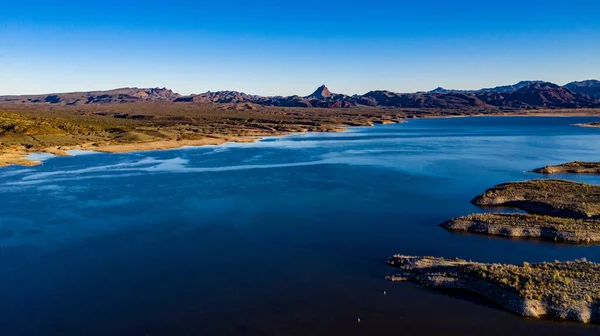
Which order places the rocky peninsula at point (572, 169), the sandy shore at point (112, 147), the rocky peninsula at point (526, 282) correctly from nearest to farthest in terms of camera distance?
the rocky peninsula at point (526, 282) < the rocky peninsula at point (572, 169) < the sandy shore at point (112, 147)

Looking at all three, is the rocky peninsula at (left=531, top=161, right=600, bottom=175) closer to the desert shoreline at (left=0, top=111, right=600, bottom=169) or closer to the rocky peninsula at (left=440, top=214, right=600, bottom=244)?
the rocky peninsula at (left=440, top=214, right=600, bottom=244)

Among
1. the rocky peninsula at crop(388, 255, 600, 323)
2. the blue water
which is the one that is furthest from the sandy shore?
the rocky peninsula at crop(388, 255, 600, 323)

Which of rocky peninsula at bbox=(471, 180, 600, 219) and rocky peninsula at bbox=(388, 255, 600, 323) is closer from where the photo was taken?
rocky peninsula at bbox=(388, 255, 600, 323)

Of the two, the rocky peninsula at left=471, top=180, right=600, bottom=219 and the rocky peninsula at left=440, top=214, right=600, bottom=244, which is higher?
the rocky peninsula at left=471, top=180, right=600, bottom=219

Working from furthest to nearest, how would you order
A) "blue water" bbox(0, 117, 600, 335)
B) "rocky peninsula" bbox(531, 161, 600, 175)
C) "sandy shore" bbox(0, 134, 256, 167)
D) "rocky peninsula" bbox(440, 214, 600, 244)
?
"sandy shore" bbox(0, 134, 256, 167) → "rocky peninsula" bbox(531, 161, 600, 175) → "rocky peninsula" bbox(440, 214, 600, 244) → "blue water" bbox(0, 117, 600, 335)

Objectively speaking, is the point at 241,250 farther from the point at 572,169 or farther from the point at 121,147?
the point at 121,147

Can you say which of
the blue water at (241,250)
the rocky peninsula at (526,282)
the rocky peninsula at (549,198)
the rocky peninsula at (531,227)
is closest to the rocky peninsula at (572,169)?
the blue water at (241,250)

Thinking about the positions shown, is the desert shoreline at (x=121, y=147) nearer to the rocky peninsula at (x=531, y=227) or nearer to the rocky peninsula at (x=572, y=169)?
the rocky peninsula at (x=531, y=227)
